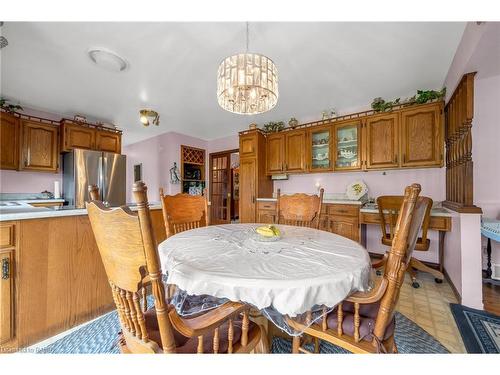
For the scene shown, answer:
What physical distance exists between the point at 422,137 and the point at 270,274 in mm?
2930

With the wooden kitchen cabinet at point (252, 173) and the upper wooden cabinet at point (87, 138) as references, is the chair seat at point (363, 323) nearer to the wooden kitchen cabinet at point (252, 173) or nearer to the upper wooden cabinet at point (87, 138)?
the wooden kitchen cabinet at point (252, 173)

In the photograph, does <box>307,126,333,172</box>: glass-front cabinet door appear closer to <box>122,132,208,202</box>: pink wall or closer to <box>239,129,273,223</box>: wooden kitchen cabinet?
<box>239,129,273,223</box>: wooden kitchen cabinet

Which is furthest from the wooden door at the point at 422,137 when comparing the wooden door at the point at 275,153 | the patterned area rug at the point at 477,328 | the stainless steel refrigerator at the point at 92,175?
the stainless steel refrigerator at the point at 92,175

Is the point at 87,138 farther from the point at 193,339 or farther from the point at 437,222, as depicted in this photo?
the point at 437,222

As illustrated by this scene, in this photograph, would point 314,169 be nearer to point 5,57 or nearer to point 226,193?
point 226,193

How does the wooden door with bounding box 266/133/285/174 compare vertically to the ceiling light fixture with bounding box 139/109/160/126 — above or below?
below

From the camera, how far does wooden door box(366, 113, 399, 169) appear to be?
107 inches

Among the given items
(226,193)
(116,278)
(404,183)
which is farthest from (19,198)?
(404,183)

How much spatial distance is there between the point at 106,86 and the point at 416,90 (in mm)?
4129

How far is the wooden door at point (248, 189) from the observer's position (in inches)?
147

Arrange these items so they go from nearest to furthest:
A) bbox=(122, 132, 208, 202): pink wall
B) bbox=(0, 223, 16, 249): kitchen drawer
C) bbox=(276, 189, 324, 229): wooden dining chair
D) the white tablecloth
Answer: the white tablecloth
bbox=(0, 223, 16, 249): kitchen drawer
bbox=(276, 189, 324, 229): wooden dining chair
bbox=(122, 132, 208, 202): pink wall

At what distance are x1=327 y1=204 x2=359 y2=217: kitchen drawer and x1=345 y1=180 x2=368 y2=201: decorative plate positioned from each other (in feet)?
1.36

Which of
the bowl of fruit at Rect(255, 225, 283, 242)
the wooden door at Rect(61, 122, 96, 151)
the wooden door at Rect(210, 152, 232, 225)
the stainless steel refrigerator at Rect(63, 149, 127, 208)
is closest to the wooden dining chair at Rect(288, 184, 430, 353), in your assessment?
the bowl of fruit at Rect(255, 225, 283, 242)

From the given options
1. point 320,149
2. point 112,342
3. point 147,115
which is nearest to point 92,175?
point 147,115
